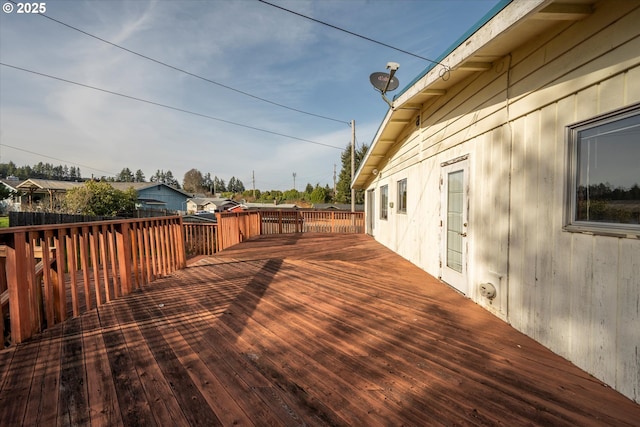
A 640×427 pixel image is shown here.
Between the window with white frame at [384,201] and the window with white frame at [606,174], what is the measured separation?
6.67m

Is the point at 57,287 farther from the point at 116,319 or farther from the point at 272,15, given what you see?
the point at 272,15

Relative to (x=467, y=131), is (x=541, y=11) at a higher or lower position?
higher

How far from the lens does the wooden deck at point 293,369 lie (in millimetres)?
1499

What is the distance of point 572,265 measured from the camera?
205 cm

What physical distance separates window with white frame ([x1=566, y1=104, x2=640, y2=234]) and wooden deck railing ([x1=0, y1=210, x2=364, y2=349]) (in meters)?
3.95

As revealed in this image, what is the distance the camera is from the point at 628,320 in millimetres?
1664

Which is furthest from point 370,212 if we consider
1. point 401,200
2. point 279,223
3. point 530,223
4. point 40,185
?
point 40,185

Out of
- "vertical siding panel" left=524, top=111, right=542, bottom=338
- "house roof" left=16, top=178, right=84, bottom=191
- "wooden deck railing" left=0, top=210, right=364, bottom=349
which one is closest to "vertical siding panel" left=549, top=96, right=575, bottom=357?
"vertical siding panel" left=524, top=111, right=542, bottom=338

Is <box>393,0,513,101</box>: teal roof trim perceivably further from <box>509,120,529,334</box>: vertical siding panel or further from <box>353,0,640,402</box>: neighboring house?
<box>509,120,529,334</box>: vertical siding panel

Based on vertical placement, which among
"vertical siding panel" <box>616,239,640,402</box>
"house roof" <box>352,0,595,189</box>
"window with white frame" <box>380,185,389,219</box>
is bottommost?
"vertical siding panel" <box>616,239,640,402</box>

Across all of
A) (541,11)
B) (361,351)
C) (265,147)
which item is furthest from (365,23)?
(265,147)

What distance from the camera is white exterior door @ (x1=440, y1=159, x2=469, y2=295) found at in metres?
3.67

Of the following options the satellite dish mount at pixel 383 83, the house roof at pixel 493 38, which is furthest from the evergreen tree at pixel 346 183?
the house roof at pixel 493 38

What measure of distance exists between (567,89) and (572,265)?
135 centimetres
